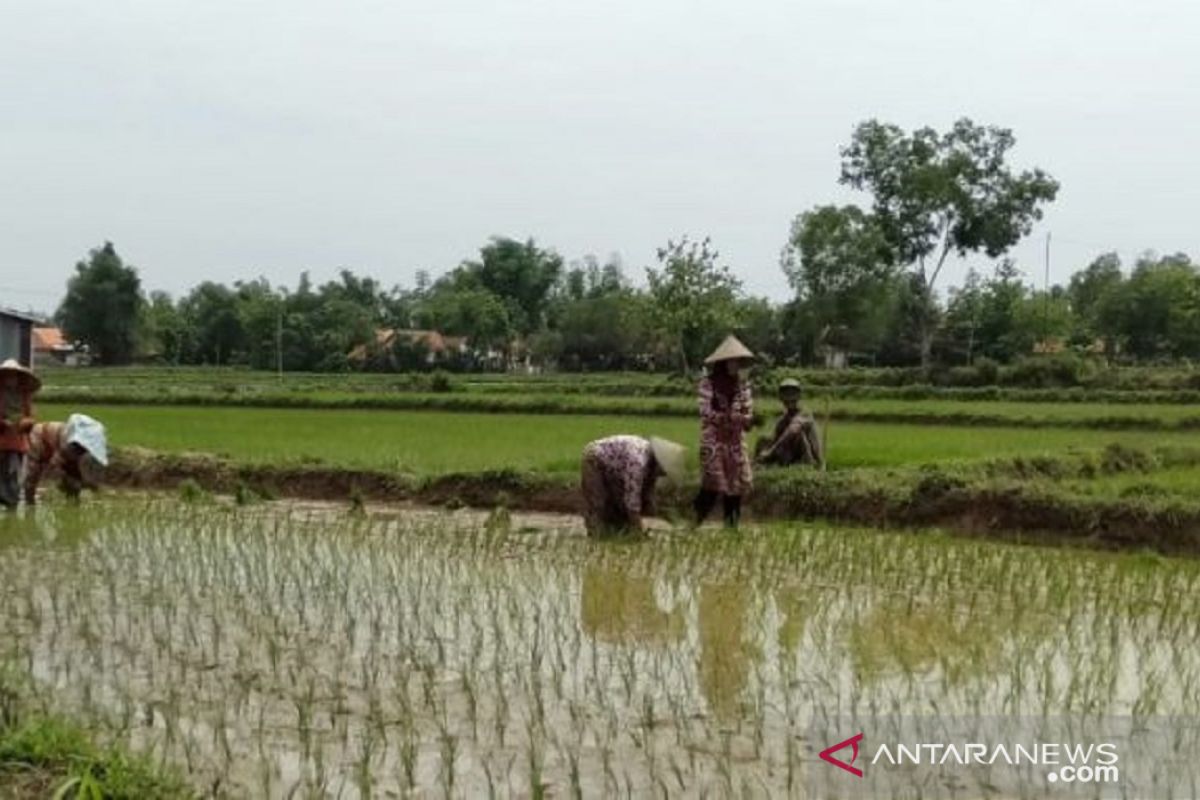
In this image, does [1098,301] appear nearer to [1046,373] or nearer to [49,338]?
[1046,373]

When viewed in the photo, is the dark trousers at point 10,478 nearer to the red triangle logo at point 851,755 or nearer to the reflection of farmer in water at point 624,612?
the reflection of farmer in water at point 624,612

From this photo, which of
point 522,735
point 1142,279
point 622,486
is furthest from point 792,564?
point 1142,279

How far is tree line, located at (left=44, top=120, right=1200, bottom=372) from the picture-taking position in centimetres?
3544

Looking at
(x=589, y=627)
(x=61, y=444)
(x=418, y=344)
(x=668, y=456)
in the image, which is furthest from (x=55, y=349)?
(x=589, y=627)

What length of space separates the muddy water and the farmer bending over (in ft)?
5.33

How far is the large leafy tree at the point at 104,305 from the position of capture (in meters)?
46.8

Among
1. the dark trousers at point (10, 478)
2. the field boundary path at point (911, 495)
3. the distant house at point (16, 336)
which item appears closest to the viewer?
the field boundary path at point (911, 495)

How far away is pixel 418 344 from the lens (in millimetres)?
46938

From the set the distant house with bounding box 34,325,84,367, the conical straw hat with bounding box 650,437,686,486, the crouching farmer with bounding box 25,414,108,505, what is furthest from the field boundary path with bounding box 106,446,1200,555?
the distant house with bounding box 34,325,84,367

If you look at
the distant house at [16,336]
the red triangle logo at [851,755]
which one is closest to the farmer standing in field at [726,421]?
the red triangle logo at [851,755]

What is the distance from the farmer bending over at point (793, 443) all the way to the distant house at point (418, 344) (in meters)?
37.0

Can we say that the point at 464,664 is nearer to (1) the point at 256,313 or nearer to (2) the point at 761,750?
(2) the point at 761,750

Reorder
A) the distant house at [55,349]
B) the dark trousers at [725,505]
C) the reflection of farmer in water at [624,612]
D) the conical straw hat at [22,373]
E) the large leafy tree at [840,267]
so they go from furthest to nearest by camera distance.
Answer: the distant house at [55,349], the large leafy tree at [840,267], the conical straw hat at [22,373], the dark trousers at [725,505], the reflection of farmer in water at [624,612]

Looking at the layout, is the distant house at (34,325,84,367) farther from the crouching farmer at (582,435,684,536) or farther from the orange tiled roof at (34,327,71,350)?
the crouching farmer at (582,435,684,536)
